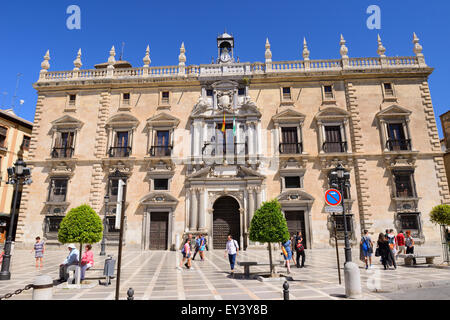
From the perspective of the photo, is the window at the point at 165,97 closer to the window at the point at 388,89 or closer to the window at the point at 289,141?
the window at the point at 289,141

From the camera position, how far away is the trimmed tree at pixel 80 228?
9.26 meters

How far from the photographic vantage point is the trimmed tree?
926 centimetres

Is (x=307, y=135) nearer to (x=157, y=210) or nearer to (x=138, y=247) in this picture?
(x=157, y=210)

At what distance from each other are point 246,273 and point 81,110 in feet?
62.4

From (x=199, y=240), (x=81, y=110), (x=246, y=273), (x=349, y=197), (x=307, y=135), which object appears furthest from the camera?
(x=81, y=110)

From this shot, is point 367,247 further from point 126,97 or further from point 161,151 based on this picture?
point 126,97

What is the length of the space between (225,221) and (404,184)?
12576 mm

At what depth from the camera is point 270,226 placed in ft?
32.0

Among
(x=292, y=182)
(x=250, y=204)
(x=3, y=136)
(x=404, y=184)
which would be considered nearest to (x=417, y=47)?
(x=404, y=184)

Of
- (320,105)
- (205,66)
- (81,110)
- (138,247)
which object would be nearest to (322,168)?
(320,105)

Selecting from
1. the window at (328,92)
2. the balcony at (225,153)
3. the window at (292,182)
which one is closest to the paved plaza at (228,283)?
the window at (292,182)

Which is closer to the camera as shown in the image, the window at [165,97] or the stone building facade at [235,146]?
the stone building facade at [235,146]

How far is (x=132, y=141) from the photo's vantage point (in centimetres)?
2134

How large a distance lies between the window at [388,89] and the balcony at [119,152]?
1969 centimetres
